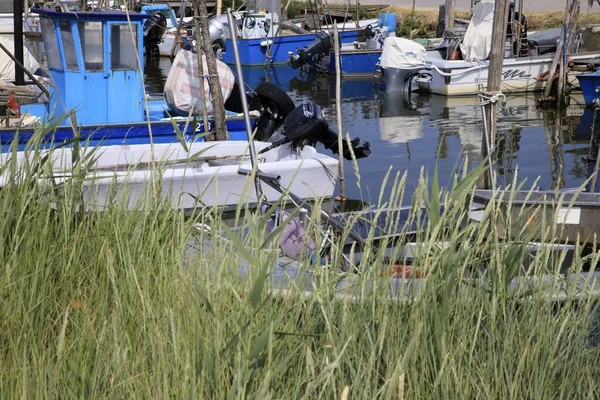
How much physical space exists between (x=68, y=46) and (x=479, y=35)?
1174 centimetres

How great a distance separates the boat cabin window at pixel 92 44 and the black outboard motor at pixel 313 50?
1495cm

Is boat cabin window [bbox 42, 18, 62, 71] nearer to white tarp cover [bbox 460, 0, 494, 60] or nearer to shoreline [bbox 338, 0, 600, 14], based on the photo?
white tarp cover [bbox 460, 0, 494, 60]

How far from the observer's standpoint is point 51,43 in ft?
34.7

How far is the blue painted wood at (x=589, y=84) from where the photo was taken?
15.7 metres

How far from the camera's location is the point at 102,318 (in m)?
2.56

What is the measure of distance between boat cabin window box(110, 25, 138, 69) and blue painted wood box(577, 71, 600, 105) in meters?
9.17

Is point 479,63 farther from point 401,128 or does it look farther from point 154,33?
point 154,33

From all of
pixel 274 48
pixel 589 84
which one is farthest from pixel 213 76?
pixel 274 48

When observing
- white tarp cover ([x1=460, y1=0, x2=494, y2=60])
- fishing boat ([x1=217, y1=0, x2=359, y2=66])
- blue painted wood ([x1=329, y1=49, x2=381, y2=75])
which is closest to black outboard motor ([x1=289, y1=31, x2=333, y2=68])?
blue painted wood ([x1=329, y1=49, x2=381, y2=75])

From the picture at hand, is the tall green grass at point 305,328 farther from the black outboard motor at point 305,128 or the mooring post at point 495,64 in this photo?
the black outboard motor at point 305,128

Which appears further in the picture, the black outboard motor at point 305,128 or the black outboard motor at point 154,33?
the black outboard motor at point 154,33

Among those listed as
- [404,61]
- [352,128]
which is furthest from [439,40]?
[352,128]

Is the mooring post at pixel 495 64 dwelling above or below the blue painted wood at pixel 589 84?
above

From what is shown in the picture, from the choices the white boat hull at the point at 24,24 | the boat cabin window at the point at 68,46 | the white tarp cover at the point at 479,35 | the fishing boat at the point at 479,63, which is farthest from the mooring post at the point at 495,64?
the white boat hull at the point at 24,24
